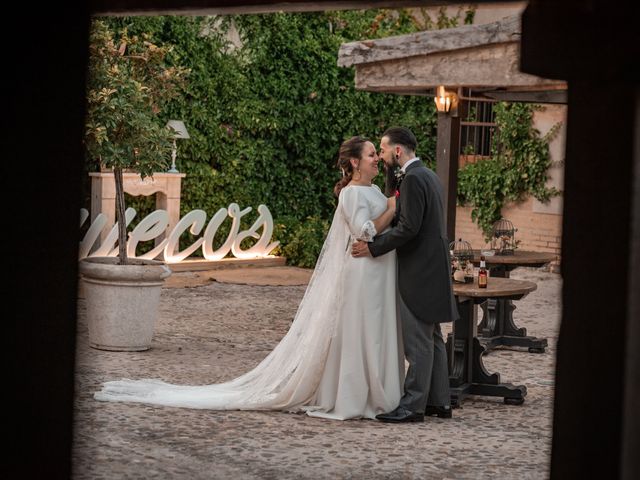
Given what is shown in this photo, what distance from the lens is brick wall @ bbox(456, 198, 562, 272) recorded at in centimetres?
1750

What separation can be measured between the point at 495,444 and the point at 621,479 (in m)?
3.96

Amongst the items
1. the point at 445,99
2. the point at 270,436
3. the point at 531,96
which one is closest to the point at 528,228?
the point at 531,96

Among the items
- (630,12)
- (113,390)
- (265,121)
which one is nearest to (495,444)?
(113,390)

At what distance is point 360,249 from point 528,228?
34.9 ft

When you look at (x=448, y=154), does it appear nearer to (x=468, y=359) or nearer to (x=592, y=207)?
(x=468, y=359)

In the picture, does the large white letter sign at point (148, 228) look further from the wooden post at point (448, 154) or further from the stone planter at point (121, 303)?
the stone planter at point (121, 303)

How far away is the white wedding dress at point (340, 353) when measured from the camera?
761 cm

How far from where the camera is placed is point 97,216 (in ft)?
45.0

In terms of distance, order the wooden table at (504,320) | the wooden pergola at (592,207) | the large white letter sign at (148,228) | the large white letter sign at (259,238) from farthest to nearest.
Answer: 1. the large white letter sign at (259,238)
2. the large white letter sign at (148,228)
3. the wooden table at (504,320)
4. the wooden pergola at (592,207)

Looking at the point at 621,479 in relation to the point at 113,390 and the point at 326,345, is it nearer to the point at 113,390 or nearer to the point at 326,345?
the point at 326,345

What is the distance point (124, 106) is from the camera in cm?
945

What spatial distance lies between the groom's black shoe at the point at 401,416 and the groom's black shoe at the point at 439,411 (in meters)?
0.19

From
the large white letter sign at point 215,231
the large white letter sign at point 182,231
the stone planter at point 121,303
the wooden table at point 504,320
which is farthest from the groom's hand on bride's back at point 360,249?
the large white letter sign at point 215,231

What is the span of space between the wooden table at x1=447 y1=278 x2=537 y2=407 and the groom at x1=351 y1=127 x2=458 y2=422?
597 millimetres
